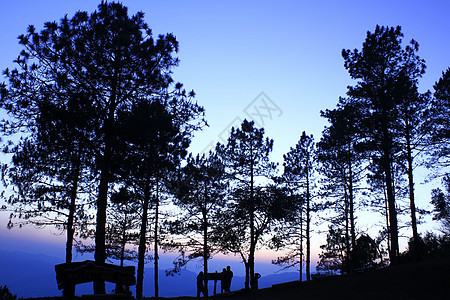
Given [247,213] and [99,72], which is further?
[247,213]

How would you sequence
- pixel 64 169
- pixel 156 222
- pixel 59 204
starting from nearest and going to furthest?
pixel 64 169 → pixel 59 204 → pixel 156 222

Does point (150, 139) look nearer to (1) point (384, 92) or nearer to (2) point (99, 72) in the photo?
(2) point (99, 72)

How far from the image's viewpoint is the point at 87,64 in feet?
44.1

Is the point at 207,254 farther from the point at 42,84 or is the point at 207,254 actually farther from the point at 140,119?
the point at 42,84

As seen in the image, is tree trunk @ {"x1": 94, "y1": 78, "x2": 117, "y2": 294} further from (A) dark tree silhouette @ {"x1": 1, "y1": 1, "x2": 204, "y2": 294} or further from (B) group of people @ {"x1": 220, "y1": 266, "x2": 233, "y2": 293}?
(B) group of people @ {"x1": 220, "y1": 266, "x2": 233, "y2": 293}

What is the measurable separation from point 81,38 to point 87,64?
1.06 metres

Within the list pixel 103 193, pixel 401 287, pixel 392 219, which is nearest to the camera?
pixel 401 287

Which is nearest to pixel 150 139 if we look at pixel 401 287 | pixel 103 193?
pixel 103 193

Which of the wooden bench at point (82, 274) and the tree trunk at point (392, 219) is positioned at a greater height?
the tree trunk at point (392, 219)

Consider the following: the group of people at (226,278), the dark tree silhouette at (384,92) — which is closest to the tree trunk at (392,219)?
the dark tree silhouette at (384,92)

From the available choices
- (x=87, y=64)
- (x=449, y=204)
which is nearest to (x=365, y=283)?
(x=87, y=64)

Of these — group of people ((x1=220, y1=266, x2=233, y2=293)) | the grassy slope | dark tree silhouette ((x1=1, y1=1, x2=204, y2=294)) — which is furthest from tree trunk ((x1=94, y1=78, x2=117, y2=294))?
group of people ((x1=220, y1=266, x2=233, y2=293))

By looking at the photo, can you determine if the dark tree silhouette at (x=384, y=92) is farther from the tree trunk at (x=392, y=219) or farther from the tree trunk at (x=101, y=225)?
the tree trunk at (x=101, y=225)

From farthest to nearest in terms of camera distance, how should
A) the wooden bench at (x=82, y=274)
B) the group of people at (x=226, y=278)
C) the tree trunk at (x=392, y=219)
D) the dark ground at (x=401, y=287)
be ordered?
the group of people at (x=226, y=278)
the tree trunk at (x=392, y=219)
the wooden bench at (x=82, y=274)
the dark ground at (x=401, y=287)
